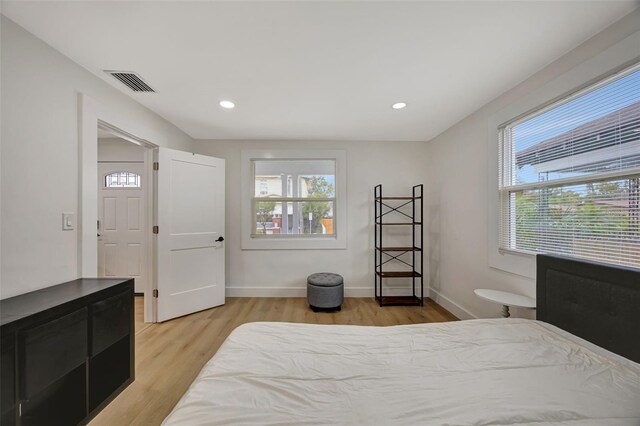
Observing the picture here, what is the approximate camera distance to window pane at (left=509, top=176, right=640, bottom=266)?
4.57 feet

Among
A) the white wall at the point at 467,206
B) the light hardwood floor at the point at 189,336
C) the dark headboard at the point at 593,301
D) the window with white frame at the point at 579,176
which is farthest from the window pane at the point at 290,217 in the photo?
the dark headboard at the point at 593,301

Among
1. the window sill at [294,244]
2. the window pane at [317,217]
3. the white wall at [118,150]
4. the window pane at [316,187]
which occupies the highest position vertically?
the white wall at [118,150]

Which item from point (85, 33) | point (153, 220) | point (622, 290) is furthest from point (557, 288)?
point (153, 220)

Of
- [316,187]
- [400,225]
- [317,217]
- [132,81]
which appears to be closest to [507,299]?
[400,225]

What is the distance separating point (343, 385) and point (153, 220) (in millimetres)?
2755

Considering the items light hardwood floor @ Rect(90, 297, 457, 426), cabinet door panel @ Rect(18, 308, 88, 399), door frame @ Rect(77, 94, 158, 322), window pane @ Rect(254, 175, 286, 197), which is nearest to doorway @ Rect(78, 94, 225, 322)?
door frame @ Rect(77, 94, 158, 322)

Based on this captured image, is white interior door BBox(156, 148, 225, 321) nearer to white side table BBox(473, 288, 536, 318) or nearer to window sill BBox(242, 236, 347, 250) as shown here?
window sill BBox(242, 236, 347, 250)

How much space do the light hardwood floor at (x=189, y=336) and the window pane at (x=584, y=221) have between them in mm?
1479

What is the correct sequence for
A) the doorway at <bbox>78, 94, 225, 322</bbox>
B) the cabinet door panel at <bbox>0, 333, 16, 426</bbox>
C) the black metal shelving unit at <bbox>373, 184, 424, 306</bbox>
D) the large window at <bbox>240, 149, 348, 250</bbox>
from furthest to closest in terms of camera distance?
the large window at <bbox>240, 149, 348, 250</bbox>, the black metal shelving unit at <bbox>373, 184, 424, 306</bbox>, the doorway at <bbox>78, 94, 225, 322</bbox>, the cabinet door panel at <bbox>0, 333, 16, 426</bbox>

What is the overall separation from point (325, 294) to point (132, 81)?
2.87 metres

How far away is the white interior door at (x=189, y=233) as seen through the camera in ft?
9.29

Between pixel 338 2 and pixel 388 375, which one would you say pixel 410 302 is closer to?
pixel 388 375

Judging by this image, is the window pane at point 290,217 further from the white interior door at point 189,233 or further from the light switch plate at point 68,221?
the light switch plate at point 68,221

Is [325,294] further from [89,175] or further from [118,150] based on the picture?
[118,150]
